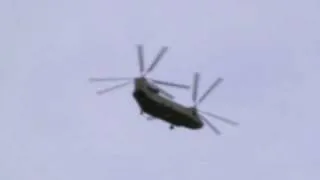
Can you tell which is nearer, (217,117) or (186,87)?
(186,87)

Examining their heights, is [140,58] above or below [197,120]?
above

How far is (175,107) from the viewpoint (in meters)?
108

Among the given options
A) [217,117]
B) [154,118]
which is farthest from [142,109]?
[217,117]

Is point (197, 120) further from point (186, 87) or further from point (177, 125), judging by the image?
point (186, 87)

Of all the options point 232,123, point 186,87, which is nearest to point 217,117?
point 232,123

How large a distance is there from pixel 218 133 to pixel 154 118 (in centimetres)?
594

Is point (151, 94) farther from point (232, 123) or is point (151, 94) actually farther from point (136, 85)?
point (232, 123)

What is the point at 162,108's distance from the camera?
347 feet

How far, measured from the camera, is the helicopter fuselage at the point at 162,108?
10356cm

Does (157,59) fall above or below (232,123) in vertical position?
above

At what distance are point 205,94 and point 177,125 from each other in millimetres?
6391

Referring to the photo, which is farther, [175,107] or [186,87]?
[175,107]

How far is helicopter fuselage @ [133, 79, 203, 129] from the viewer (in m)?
104

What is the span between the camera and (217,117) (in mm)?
108625
